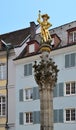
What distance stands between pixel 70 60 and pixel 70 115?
17.5ft

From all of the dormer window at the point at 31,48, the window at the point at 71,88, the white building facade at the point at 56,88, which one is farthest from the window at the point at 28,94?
the window at the point at 71,88

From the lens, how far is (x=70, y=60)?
41.5 metres

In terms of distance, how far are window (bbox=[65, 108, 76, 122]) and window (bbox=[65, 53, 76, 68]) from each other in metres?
4.33

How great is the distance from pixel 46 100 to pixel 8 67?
27861 millimetres

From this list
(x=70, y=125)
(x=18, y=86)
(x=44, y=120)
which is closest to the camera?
(x=44, y=120)

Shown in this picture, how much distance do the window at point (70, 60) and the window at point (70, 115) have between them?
4333 millimetres

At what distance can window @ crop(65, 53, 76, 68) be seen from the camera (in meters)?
41.2

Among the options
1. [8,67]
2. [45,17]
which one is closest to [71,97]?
[8,67]

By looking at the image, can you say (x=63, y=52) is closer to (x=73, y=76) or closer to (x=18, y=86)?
(x=73, y=76)

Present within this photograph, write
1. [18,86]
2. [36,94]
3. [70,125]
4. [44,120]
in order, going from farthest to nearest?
[18,86]
[36,94]
[70,125]
[44,120]

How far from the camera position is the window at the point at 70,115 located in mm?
40844

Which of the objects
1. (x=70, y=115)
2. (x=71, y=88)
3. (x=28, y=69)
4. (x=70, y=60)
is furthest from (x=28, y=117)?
(x=70, y=60)

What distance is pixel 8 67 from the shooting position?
49.5m

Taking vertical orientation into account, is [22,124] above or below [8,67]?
below
